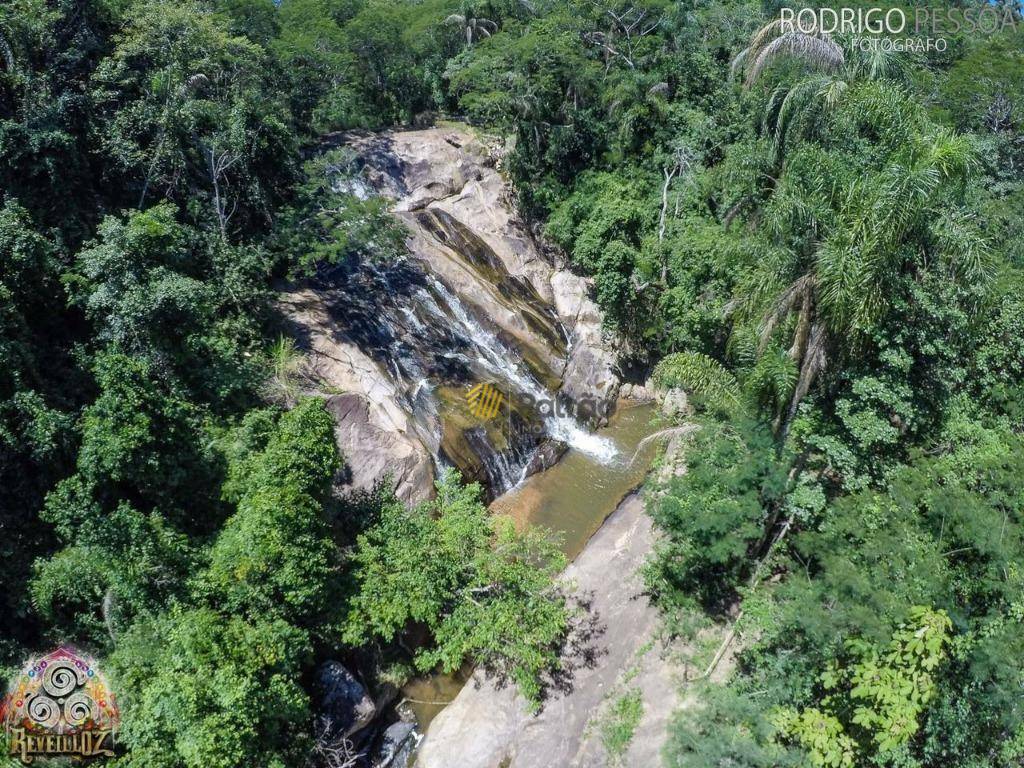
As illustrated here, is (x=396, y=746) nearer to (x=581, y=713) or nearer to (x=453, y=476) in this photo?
(x=581, y=713)

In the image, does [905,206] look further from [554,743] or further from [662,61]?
[662,61]

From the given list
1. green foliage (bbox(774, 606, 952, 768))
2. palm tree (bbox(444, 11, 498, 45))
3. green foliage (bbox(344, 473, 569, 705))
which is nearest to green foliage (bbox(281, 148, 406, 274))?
green foliage (bbox(344, 473, 569, 705))

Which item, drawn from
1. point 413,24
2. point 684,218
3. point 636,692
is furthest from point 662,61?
point 636,692

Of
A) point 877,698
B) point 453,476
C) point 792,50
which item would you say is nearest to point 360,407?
point 453,476

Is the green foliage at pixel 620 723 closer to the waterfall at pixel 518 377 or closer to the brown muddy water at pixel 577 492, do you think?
the brown muddy water at pixel 577 492

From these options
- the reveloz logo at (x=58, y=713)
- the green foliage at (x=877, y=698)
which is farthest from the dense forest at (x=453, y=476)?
the reveloz logo at (x=58, y=713)
